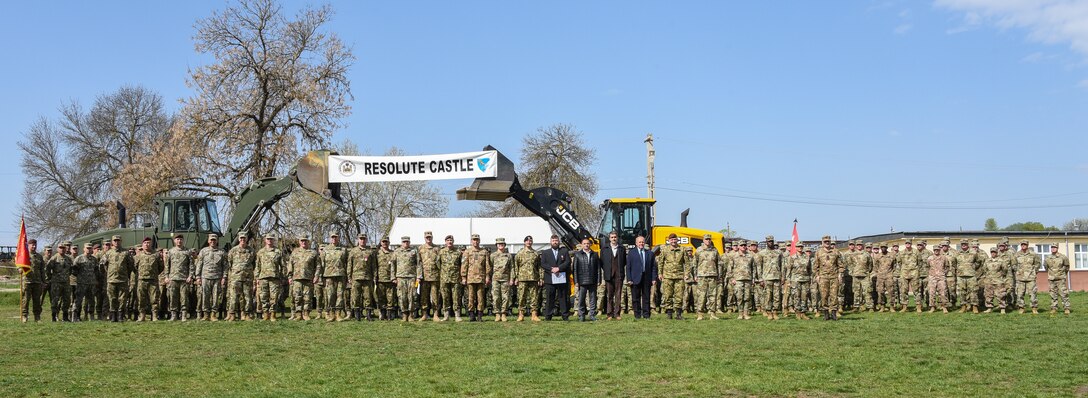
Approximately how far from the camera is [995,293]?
21953 mm

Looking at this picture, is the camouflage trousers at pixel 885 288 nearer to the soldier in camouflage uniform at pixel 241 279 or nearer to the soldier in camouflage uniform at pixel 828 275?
the soldier in camouflage uniform at pixel 828 275

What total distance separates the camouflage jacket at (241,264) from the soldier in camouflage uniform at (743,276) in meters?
9.22

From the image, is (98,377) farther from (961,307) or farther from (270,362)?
(961,307)

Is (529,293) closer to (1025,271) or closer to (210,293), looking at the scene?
(210,293)

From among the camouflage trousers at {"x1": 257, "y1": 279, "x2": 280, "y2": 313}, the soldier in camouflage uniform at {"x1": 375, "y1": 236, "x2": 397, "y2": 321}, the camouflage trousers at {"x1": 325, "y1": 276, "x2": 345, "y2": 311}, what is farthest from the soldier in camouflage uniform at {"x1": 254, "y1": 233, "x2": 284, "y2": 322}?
the soldier in camouflage uniform at {"x1": 375, "y1": 236, "x2": 397, "y2": 321}

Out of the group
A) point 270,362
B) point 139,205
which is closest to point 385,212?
point 139,205

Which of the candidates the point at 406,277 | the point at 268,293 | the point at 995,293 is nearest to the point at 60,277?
the point at 268,293

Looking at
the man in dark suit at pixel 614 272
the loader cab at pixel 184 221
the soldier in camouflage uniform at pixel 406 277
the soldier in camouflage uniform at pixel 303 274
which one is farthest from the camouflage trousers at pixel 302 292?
the man in dark suit at pixel 614 272

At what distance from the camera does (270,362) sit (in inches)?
478

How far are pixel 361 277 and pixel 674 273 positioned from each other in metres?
5.96

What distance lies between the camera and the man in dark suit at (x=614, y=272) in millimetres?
19500

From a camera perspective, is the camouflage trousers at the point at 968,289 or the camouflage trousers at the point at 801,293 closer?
the camouflage trousers at the point at 801,293

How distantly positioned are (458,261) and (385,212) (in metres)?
32.7

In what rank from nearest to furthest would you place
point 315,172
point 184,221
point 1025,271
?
point 315,172 → point 1025,271 → point 184,221
